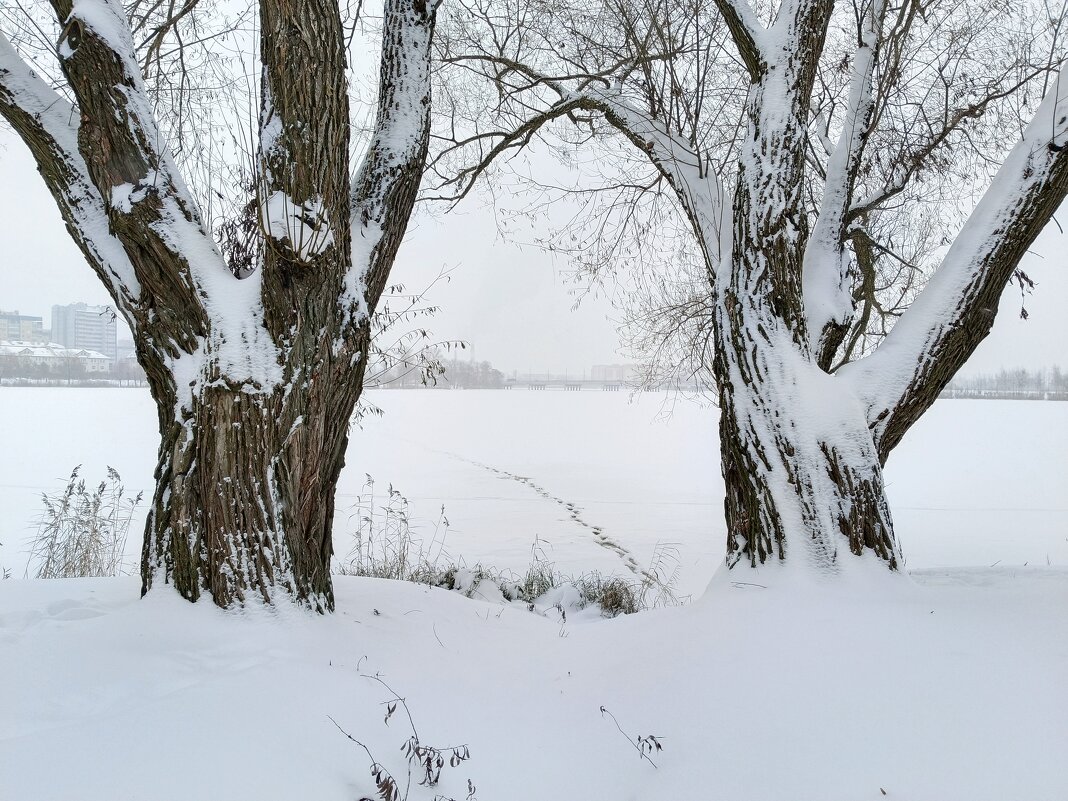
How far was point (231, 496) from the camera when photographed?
2322 mm

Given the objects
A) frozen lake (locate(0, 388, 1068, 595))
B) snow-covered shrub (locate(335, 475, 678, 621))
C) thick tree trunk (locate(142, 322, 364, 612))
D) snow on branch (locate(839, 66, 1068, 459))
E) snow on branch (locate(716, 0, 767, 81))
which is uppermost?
snow on branch (locate(716, 0, 767, 81))

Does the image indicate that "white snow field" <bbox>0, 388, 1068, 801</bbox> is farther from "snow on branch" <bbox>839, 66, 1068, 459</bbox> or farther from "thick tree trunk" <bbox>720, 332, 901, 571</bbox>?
"snow on branch" <bbox>839, 66, 1068, 459</bbox>

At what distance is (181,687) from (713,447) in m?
17.5

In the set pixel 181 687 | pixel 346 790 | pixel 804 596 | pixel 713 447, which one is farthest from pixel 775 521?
pixel 713 447

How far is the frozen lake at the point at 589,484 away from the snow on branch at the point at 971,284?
2.79 meters

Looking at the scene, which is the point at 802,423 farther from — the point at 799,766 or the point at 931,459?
the point at 931,459

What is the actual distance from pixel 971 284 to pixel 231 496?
9.92 feet

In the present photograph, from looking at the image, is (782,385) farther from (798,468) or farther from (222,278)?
(222,278)

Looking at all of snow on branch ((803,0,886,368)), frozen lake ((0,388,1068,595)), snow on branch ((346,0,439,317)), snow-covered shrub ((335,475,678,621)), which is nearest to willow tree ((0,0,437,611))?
snow on branch ((346,0,439,317))

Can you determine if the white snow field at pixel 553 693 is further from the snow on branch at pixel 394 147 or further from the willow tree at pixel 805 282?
the snow on branch at pixel 394 147

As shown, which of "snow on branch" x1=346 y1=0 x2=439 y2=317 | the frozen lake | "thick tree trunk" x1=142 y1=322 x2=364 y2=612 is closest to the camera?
"thick tree trunk" x1=142 y1=322 x2=364 y2=612

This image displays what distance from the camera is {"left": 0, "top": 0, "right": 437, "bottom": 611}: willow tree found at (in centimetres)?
232

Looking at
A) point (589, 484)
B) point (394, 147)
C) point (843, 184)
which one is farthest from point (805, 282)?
point (589, 484)

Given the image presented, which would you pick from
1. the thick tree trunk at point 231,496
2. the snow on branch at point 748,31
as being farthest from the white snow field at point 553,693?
the snow on branch at point 748,31
